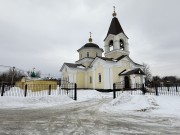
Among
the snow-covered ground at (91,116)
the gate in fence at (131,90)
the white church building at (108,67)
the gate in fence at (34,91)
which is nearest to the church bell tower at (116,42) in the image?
the white church building at (108,67)

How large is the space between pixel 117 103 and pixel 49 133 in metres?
6.73

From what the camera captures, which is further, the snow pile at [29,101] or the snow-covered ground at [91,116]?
the snow pile at [29,101]

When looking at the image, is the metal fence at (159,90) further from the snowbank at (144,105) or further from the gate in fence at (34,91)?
the gate in fence at (34,91)

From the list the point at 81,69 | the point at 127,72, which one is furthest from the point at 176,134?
the point at 81,69

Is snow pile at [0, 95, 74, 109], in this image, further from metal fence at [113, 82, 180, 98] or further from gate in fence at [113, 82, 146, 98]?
metal fence at [113, 82, 180, 98]

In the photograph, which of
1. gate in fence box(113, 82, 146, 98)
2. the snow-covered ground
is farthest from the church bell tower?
the snow-covered ground

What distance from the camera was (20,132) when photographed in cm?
423

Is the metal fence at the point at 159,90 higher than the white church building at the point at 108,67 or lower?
lower

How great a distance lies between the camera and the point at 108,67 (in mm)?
25016

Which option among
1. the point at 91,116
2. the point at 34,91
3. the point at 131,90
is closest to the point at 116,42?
the point at 131,90

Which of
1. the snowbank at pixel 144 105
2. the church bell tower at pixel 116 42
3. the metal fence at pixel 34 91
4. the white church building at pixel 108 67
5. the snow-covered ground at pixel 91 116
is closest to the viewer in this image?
the snow-covered ground at pixel 91 116

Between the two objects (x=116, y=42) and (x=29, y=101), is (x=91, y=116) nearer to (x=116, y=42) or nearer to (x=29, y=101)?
(x=29, y=101)

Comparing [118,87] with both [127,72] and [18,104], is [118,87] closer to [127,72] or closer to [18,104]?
[127,72]

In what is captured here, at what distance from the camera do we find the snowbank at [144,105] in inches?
305
